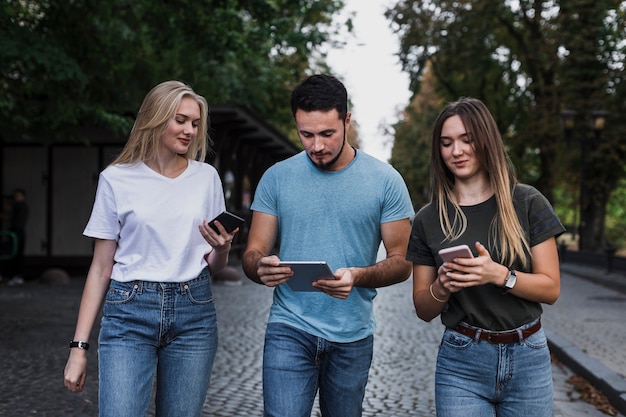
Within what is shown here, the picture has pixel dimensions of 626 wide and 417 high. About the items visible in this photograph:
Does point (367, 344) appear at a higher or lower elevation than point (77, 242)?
higher

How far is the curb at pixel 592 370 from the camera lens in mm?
7461

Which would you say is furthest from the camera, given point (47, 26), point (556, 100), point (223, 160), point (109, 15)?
point (556, 100)

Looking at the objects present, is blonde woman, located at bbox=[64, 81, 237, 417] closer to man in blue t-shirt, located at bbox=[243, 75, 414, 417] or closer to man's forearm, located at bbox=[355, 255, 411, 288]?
man in blue t-shirt, located at bbox=[243, 75, 414, 417]

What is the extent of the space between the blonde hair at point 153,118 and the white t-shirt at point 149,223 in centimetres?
5

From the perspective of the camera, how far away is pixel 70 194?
22281 mm

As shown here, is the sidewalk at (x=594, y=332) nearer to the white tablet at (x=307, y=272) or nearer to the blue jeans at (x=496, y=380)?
the blue jeans at (x=496, y=380)

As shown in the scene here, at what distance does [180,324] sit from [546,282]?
1363mm

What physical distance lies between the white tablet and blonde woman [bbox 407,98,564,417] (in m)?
0.37

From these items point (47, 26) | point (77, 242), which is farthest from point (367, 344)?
point (77, 242)

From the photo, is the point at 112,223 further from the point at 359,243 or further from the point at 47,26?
the point at 47,26

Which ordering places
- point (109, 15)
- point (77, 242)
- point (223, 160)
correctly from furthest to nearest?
point (223, 160) < point (77, 242) < point (109, 15)

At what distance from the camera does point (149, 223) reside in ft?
11.8

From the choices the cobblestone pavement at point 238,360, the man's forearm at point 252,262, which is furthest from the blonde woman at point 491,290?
the cobblestone pavement at point 238,360

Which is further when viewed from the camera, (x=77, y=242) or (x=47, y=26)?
(x=77, y=242)
